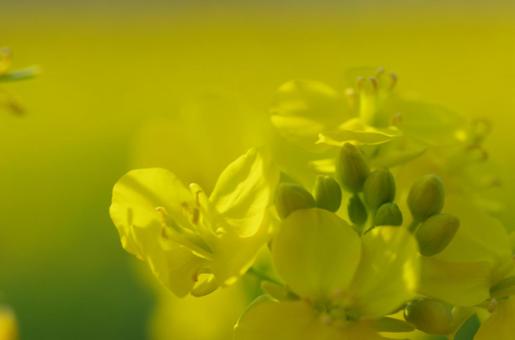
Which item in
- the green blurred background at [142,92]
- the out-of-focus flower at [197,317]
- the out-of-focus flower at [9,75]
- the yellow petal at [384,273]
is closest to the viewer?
the yellow petal at [384,273]

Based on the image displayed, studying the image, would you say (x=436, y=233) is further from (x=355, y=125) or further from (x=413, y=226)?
(x=355, y=125)

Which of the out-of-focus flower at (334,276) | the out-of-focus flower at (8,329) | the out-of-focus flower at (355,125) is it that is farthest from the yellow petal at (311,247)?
the out-of-focus flower at (8,329)

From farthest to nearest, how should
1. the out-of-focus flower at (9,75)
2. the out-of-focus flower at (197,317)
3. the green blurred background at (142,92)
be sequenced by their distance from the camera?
the green blurred background at (142,92) → the out-of-focus flower at (197,317) → the out-of-focus flower at (9,75)

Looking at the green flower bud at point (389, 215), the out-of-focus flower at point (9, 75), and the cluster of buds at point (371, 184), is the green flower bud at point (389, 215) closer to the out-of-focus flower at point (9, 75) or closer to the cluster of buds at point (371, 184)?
the cluster of buds at point (371, 184)

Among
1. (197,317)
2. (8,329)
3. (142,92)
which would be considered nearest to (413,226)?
(8,329)

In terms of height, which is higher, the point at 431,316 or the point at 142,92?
the point at 431,316

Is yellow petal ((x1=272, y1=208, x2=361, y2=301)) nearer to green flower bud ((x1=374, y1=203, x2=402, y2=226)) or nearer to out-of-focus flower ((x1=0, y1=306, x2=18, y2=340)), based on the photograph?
green flower bud ((x1=374, y1=203, x2=402, y2=226))
